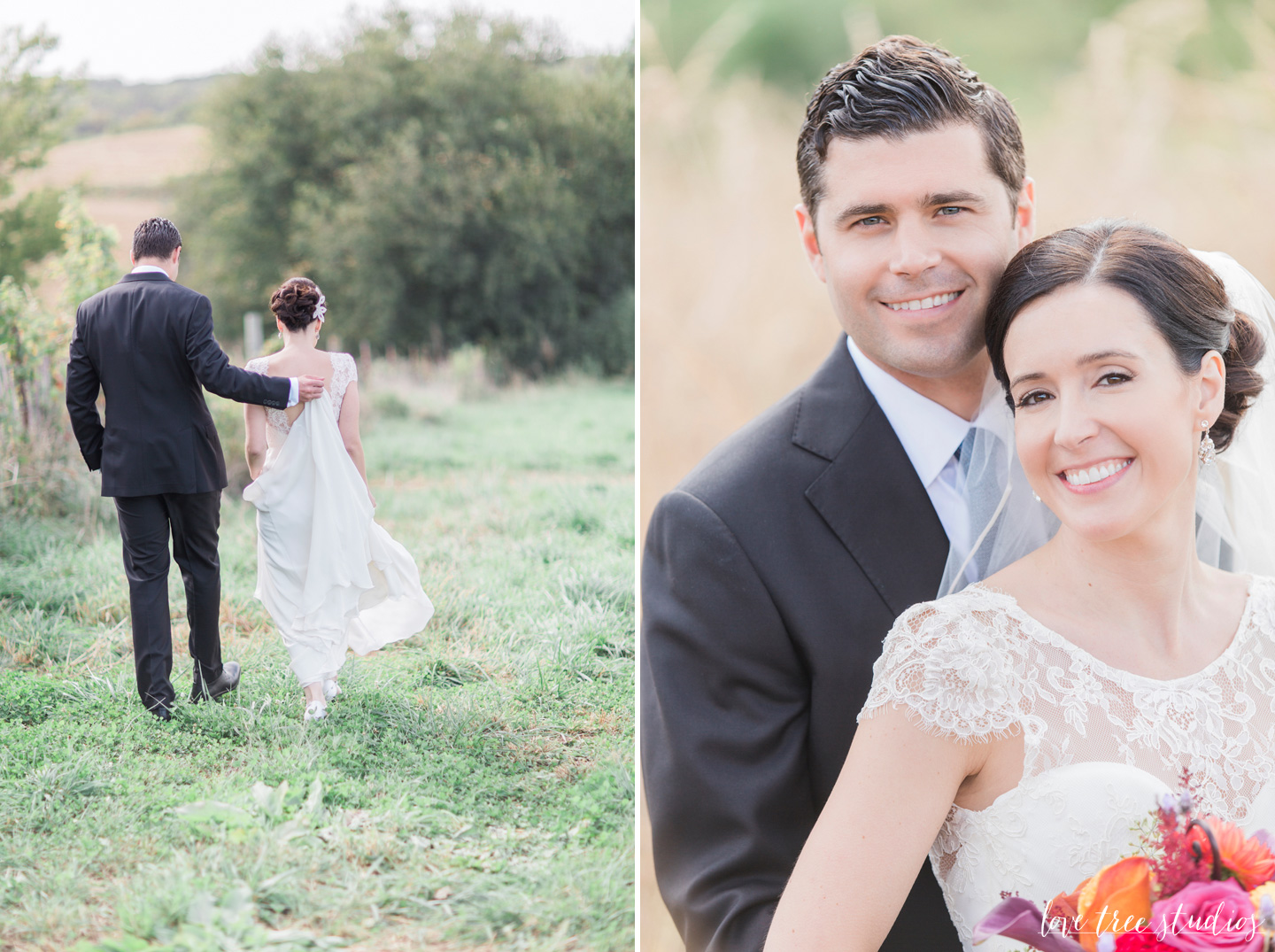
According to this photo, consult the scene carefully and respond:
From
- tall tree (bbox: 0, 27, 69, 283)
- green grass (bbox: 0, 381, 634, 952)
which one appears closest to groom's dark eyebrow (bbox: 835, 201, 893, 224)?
green grass (bbox: 0, 381, 634, 952)

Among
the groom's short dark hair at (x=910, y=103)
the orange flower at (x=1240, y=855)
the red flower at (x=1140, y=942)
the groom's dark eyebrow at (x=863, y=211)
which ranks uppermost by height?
the groom's short dark hair at (x=910, y=103)

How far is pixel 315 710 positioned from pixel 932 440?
76.8 inches

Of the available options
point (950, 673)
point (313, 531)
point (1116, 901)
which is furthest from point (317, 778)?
point (1116, 901)

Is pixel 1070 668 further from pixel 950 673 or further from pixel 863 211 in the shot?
pixel 863 211

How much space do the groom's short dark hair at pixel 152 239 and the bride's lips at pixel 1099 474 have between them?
2.41 m

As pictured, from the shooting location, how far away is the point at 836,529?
220 cm

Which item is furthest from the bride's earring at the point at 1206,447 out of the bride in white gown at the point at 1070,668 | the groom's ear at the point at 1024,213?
the groom's ear at the point at 1024,213

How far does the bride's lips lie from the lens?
1.85 meters

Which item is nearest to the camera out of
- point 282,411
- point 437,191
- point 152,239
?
point 152,239

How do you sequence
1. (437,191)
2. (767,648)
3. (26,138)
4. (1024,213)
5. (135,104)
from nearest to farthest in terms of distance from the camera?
(767,648) < (1024,213) < (26,138) < (135,104) < (437,191)

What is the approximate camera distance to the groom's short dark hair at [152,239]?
282 cm

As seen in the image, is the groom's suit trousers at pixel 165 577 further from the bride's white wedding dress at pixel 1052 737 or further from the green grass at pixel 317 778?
the bride's white wedding dress at pixel 1052 737

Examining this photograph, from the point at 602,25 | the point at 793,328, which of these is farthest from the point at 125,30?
the point at 602,25

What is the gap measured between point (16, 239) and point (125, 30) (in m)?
1.69
